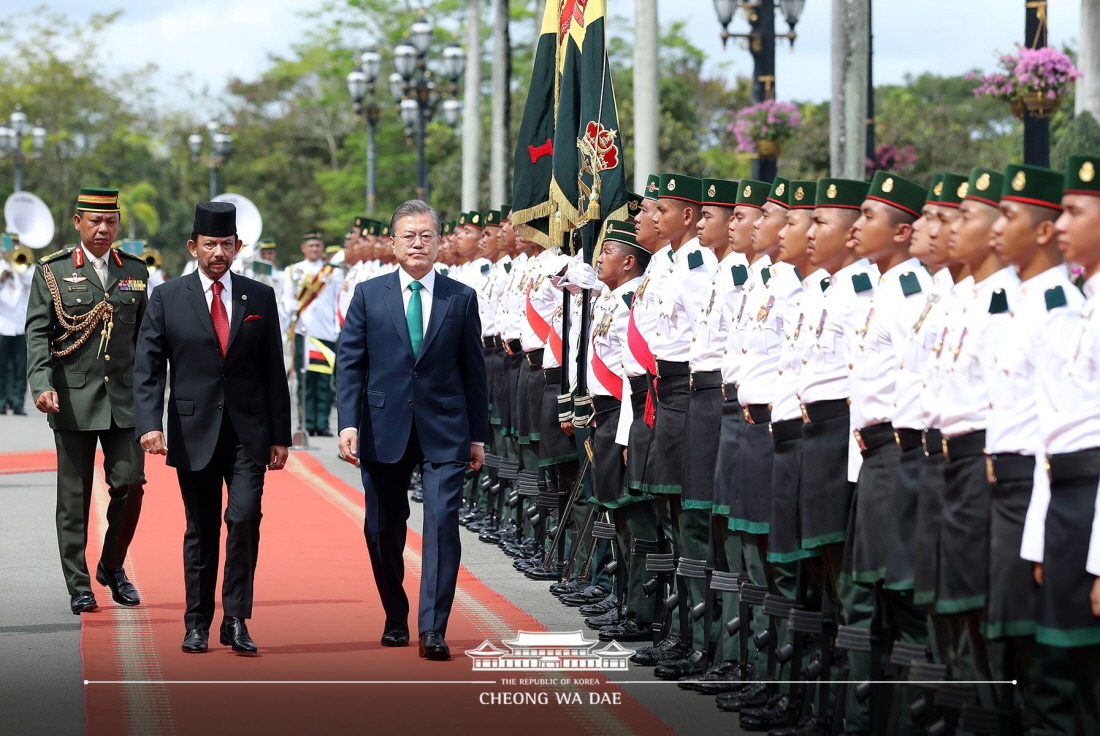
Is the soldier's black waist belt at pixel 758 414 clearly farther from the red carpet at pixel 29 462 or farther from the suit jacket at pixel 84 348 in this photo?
the red carpet at pixel 29 462

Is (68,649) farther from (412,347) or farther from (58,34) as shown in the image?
(58,34)

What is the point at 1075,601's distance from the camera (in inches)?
213

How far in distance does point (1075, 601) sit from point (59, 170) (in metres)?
68.2

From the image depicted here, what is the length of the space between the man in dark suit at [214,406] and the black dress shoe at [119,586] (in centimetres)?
149

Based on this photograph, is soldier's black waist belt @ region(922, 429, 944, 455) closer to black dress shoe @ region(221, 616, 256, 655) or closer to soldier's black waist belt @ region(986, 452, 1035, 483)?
Result: soldier's black waist belt @ region(986, 452, 1035, 483)

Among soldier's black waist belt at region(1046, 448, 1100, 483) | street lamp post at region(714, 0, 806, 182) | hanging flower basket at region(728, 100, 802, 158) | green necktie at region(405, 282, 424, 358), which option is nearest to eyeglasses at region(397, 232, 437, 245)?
green necktie at region(405, 282, 424, 358)

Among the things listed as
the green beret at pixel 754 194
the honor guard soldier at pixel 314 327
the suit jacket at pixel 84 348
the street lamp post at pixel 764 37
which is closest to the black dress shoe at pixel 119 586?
the suit jacket at pixel 84 348

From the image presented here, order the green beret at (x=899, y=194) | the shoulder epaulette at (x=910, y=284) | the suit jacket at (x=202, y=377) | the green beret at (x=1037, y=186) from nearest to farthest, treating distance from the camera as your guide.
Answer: the green beret at (x=1037, y=186), the shoulder epaulette at (x=910, y=284), the green beret at (x=899, y=194), the suit jacket at (x=202, y=377)

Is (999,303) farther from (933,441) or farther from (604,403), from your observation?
(604,403)

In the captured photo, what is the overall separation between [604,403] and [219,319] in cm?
220

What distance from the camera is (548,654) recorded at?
27.6 ft

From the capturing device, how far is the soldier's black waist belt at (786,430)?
706 cm

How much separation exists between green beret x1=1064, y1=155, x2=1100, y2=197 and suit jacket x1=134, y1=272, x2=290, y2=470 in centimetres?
448

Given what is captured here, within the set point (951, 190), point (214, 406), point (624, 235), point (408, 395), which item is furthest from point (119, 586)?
point (951, 190)
